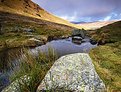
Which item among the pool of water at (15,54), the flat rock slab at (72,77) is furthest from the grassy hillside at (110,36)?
the flat rock slab at (72,77)

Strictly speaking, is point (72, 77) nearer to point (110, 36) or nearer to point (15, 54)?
point (15, 54)

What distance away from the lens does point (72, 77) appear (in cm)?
1166

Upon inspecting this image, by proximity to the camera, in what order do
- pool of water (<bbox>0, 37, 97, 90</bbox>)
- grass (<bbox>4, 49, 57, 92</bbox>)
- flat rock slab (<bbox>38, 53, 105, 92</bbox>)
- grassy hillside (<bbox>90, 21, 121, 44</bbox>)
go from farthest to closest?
1. grassy hillside (<bbox>90, 21, 121, 44</bbox>)
2. pool of water (<bbox>0, 37, 97, 90</bbox>)
3. grass (<bbox>4, 49, 57, 92</bbox>)
4. flat rock slab (<bbox>38, 53, 105, 92</bbox>)

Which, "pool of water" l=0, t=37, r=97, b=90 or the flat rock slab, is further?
"pool of water" l=0, t=37, r=97, b=90

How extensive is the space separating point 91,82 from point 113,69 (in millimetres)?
7276

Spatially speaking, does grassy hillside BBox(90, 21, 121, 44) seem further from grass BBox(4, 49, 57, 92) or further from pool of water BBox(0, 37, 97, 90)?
grass BBox(4, 49, 57, 92)

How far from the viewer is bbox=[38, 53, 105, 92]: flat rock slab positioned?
11.2 metres

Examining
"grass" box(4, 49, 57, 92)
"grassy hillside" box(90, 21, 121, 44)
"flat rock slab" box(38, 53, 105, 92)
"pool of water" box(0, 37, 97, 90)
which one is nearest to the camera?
"flat rock slab" box(38, 53, 105, 92)

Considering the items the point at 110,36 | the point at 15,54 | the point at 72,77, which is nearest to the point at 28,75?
the point at 72,77

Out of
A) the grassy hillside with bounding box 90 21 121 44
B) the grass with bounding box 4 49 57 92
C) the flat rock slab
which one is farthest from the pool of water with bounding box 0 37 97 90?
the grassy hillside with bounding box 90 21 121 44

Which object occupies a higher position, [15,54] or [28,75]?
[28,75]

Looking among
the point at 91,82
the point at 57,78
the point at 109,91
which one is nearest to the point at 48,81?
the point at 57,78

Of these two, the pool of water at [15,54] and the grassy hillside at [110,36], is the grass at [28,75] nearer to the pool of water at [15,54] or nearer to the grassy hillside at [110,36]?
the pool of water at [15,54]

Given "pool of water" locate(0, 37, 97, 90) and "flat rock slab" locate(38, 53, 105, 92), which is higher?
"flat rock slab" locate(38, 53, 105, 92)
